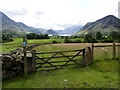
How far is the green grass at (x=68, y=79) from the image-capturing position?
6457 millimetres

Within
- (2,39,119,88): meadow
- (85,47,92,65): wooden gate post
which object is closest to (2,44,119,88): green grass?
(2,39,119,88): meadow

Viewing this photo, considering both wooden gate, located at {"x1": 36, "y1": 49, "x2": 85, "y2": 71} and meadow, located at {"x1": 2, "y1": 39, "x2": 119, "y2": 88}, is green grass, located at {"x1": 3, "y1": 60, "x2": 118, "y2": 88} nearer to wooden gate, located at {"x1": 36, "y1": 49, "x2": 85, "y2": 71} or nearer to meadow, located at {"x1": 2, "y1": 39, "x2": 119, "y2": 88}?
meadow, located at {"x1": 2, "y1": 39, "x2": 119, "y2": 88}

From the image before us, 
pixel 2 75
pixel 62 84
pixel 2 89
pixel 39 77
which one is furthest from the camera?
pixel 39 77

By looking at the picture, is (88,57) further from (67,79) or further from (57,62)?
(67,79)

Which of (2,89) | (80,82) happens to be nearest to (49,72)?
(80,82)

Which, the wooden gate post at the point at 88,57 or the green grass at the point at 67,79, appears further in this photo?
the wooden gate post at the point at 88,57

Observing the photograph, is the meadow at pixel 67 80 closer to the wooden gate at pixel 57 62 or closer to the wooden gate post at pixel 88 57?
the wooden gate at pixel 57 62

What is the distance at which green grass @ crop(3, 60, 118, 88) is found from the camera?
254 inches

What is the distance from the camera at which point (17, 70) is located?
25.5 feet

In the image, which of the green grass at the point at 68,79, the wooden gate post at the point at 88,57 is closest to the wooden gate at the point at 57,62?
the wooden gate post at the point at 88,57

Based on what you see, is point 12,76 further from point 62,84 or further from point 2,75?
point 62,84

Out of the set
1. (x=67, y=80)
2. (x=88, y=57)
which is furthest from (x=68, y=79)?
(x=88, y=57)

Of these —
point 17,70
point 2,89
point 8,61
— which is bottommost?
point 2,89

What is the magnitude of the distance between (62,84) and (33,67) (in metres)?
2.79
